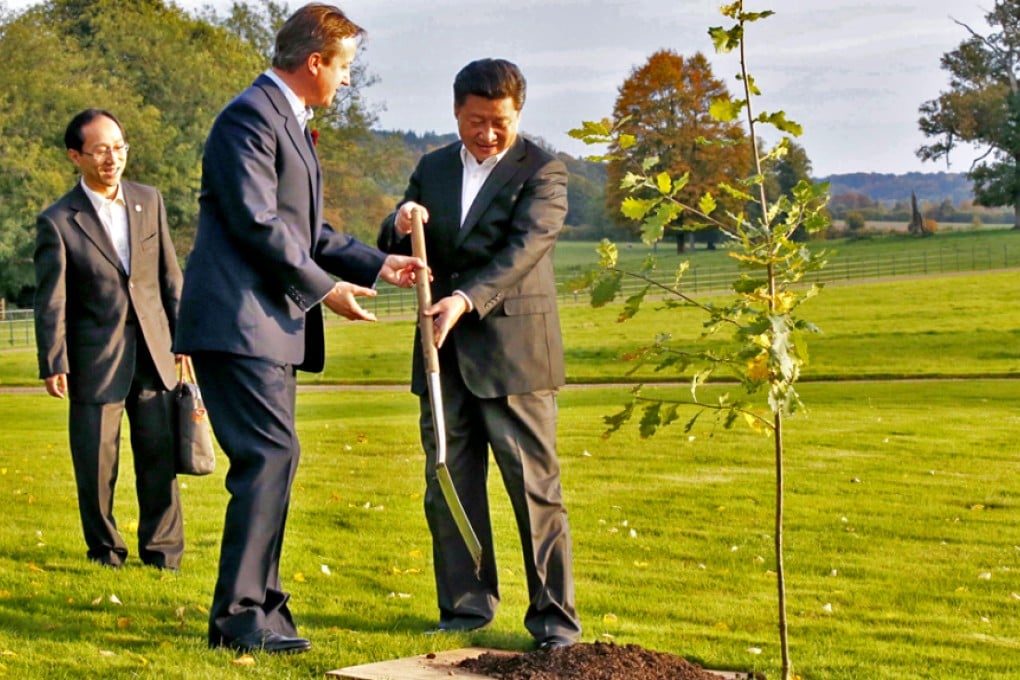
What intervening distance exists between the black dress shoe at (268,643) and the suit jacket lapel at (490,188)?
67.0 inches

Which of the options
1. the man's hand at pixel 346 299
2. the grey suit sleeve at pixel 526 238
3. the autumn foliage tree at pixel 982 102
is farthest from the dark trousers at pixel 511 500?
the autumn foliage tree at pixel 982 102

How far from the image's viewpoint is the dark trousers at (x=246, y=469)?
5.65m

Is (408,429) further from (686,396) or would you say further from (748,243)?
(748,243)

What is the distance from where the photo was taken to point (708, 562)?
845 centimetres

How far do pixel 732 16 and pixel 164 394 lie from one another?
13.0 feet

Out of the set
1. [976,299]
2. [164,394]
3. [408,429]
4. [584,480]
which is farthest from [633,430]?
[976,299]

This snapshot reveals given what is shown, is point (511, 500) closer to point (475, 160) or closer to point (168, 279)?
point (475, 160)

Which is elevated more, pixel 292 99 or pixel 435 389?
pixel 292 99

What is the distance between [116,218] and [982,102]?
7690 centimetres

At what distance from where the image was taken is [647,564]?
27.3 ft

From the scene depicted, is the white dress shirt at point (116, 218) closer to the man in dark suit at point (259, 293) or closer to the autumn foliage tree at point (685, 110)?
the man in dark suit at point (259, 293)

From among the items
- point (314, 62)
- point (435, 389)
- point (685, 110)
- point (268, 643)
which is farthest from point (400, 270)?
point (685, 110)

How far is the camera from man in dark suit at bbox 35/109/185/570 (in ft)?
24.8

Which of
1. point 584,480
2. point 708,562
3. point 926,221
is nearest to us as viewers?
point 708,562
